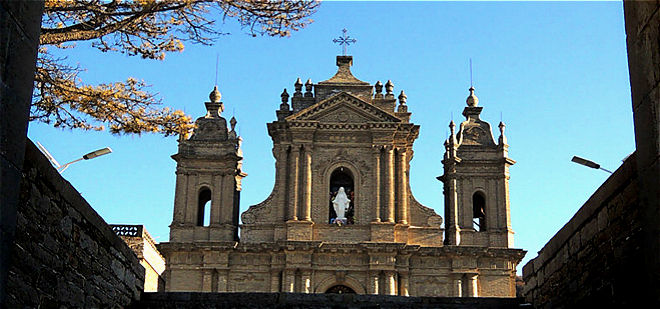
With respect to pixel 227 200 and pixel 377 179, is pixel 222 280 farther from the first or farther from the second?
pixel 377 179

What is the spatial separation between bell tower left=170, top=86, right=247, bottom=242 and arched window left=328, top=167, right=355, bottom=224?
12.9ft

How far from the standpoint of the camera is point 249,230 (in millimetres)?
36094

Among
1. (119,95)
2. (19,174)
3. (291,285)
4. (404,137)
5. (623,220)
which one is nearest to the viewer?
(19,174)

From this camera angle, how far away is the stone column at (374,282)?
1355 inches

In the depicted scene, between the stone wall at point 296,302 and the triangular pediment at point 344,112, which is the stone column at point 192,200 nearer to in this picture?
the triangular pediment at point 344,112

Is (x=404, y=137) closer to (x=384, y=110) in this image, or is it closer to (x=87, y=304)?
(x=384, y=110)

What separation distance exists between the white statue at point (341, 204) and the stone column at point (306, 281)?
2.79m

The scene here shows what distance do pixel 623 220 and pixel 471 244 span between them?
2778cm

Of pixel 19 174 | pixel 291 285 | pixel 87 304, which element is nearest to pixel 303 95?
pixel 291 285

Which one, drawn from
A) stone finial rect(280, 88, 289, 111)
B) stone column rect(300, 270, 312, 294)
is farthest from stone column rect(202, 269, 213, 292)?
stone finial rect(280, 88, 289, 111)

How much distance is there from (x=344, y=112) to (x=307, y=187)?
3.54 meters

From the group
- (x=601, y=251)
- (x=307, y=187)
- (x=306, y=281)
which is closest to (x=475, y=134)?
(x=307, y=187)

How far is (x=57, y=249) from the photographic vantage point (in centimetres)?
912

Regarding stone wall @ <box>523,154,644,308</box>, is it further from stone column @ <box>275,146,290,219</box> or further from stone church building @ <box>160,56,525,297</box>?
stone column @ <box>275,146,290,219</box>
